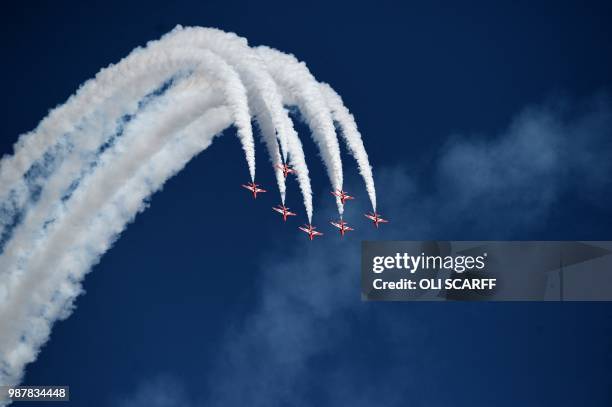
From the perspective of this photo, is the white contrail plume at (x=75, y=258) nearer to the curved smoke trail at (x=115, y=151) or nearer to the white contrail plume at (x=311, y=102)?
the curved smoke trail at (x=115, y=151)

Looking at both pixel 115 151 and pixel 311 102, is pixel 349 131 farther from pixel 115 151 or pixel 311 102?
pixel 115 151

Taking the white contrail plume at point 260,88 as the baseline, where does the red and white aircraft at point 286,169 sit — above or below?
below

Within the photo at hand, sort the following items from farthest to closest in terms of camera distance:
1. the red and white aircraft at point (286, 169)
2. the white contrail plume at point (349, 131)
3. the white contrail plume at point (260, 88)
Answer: the white contrail plume at point (349, 131) → the red and white aircraft at point (286, 169) → the white contrail plume at point (260, 88)

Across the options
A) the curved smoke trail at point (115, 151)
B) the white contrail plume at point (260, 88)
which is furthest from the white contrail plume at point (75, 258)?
the white contrail plume at point (260, 88)

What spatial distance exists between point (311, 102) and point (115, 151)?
10996 mm

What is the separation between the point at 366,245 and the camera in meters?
53.3

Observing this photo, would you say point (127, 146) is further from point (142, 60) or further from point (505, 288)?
point (505, 288)

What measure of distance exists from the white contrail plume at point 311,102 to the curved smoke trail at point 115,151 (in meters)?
0.05

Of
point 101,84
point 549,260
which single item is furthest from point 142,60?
point 549,260

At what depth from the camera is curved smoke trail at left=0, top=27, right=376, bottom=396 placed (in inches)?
1780

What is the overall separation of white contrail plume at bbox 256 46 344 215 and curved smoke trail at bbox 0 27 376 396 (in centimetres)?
5

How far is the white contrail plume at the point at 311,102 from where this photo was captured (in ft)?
148

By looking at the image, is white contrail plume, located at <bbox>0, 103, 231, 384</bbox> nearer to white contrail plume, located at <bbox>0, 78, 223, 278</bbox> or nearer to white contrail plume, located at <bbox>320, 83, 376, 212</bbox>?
white contrail plume, located at <bbox>0, 78, 223, 278</bbox>

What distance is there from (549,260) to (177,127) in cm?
2319
